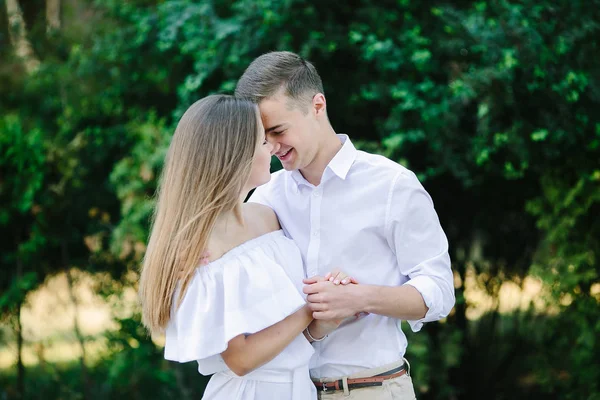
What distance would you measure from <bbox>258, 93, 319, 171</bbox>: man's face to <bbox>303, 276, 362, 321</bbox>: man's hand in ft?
1.77

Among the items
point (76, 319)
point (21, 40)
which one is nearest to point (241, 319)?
point (76, 319)

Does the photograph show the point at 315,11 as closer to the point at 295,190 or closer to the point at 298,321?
the point at 295,190

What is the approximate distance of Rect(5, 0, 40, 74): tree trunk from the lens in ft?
18.4

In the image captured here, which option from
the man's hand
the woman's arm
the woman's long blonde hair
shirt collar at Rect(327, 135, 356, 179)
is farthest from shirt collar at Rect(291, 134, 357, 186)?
the woman's arm

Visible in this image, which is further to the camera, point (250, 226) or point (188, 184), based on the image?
point (250, 226)

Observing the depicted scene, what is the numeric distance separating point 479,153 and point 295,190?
1.70 m

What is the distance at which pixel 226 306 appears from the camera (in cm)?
209

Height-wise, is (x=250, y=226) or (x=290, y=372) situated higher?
(x=250, y=226)

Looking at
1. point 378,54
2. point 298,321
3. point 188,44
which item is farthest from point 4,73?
A: point 298,321

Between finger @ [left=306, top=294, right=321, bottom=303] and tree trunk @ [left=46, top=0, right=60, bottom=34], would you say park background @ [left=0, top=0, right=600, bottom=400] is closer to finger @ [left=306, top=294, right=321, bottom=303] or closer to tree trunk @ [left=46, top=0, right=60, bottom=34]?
tree trunk @ [left=46, top=0, right=60, bottom=34]

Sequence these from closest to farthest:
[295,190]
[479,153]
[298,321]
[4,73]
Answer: [298,321], [295,190], [479,153], [4,73]

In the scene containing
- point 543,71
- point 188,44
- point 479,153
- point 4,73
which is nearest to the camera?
point 543,71

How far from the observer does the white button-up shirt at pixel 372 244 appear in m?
2.33

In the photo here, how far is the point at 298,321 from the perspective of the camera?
7.19 ft
